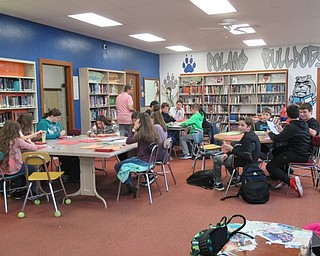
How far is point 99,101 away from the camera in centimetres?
830

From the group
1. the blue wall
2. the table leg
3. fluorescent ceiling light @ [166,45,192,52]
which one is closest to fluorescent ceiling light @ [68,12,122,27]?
the blue wall

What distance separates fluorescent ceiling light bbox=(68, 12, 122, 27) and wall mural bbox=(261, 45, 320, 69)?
5512 mm

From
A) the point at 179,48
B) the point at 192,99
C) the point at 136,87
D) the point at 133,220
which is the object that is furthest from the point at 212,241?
the point at 192,99

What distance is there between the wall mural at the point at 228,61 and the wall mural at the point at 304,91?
174 centimetres

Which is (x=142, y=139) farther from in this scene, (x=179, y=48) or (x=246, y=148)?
(x=179, y=48)

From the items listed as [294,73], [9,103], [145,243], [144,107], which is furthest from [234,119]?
[145,243]

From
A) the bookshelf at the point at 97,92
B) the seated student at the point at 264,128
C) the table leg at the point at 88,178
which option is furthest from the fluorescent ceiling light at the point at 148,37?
the table leg at the point at 88,178

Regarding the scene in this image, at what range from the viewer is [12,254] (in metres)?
2.99

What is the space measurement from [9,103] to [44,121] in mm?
980

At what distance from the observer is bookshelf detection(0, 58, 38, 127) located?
18.6 feet

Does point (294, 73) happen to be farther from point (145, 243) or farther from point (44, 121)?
point (145, 243)

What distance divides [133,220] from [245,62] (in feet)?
26.5

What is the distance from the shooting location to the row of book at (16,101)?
566cm

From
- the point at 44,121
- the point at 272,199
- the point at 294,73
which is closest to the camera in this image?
the point at 272,199
